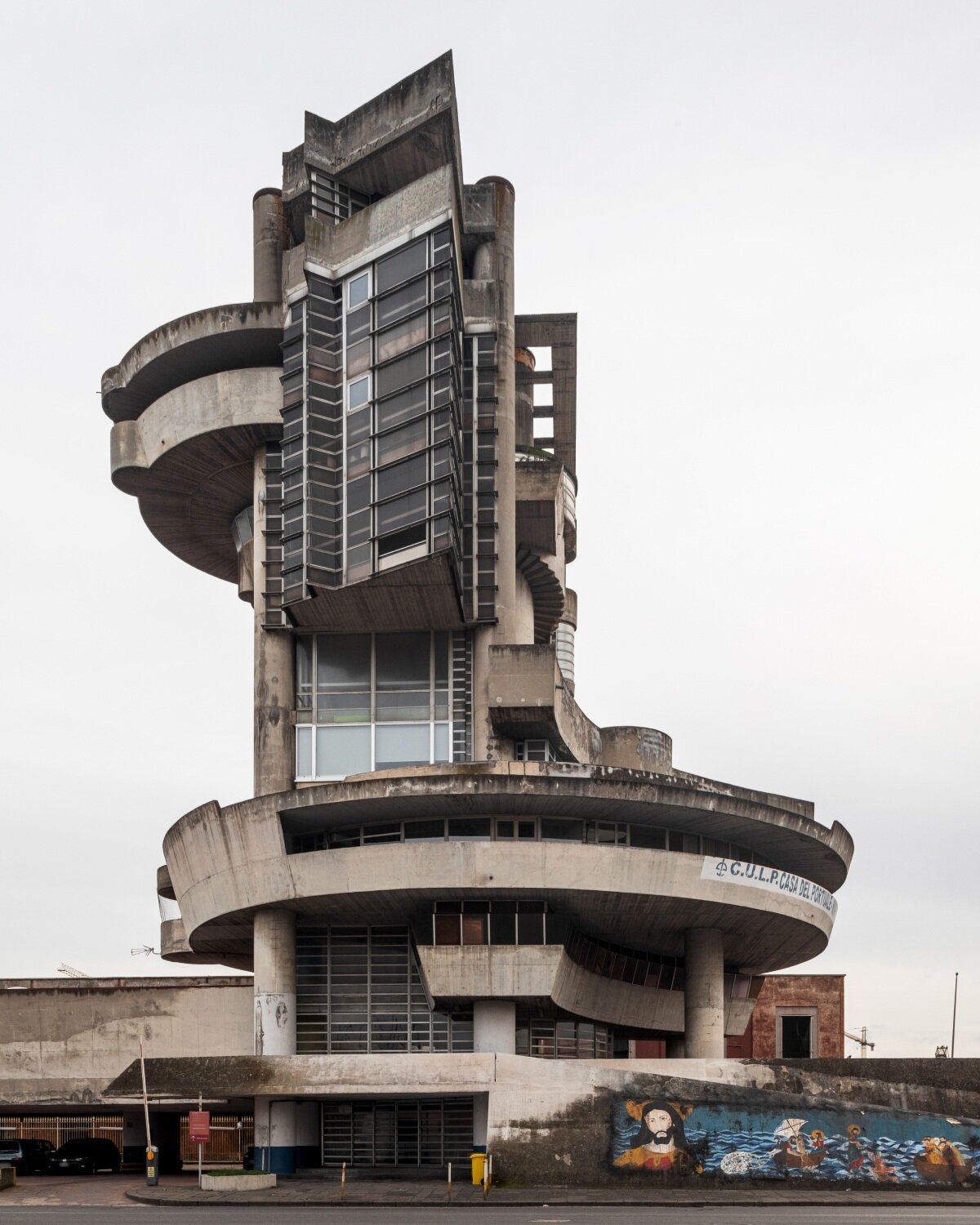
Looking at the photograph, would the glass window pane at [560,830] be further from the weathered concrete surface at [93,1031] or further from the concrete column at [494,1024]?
the weathered concrete surface at [93,1031]

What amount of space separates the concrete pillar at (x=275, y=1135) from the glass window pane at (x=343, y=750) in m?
12.3

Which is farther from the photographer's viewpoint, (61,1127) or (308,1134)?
(61,1127)

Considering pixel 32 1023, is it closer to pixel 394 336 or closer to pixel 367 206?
pixel 394 336

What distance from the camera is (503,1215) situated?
114ft

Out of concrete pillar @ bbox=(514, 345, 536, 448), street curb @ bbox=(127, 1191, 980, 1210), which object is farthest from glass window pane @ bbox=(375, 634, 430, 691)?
street curb @ bbox=(127, 1191, 980, 1210)

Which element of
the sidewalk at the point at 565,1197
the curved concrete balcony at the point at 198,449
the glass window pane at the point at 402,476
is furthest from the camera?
the curved concrete balcony at the point at 198,449

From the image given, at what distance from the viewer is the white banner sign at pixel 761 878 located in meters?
53.3

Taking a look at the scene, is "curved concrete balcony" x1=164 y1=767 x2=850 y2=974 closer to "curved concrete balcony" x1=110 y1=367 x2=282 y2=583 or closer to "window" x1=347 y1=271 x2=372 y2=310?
"curved concrete balcony" x1=110 y1=367 x2=282 y2=583

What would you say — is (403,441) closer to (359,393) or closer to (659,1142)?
(359,393)

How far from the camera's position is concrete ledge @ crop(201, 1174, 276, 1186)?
43.5 meters

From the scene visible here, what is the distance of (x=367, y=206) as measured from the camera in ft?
194

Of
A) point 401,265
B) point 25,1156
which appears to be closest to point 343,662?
point 401,265

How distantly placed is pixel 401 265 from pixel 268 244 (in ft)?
26.4

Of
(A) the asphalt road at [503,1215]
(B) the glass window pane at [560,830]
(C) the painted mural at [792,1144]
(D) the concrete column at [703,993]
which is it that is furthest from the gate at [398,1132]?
(A) the asphalt road at [503,1215]
